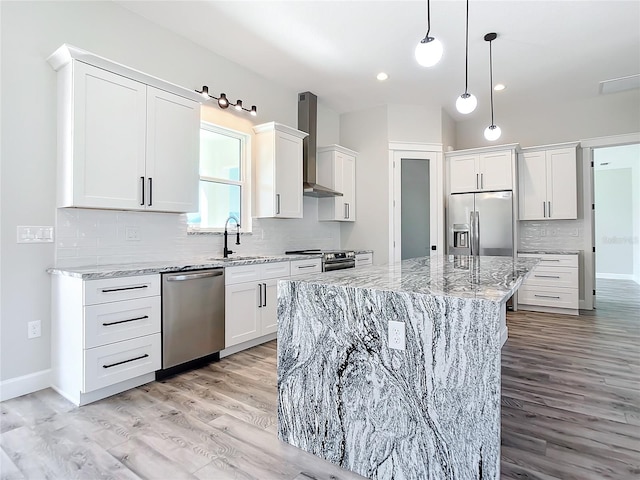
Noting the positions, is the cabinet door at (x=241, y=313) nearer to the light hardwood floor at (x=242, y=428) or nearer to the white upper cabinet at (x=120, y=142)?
the light hardwood floor at (x=242, y=428)

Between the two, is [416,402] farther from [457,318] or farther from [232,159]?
[232,159]

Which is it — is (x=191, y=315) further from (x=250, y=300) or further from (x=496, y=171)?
(x=496, y=171)

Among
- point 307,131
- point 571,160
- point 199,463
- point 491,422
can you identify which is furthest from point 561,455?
point 571,160

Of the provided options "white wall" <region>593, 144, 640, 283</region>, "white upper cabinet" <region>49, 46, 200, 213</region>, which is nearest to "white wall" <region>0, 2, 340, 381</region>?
"white upper cabinet" <region>49, 46, 200, 213</region>

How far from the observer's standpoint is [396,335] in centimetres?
154

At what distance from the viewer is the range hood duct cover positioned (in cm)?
481

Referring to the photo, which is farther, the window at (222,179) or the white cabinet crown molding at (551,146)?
the white cabinet crown molding at (551,146)

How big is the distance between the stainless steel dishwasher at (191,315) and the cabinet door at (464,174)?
13.2 ft

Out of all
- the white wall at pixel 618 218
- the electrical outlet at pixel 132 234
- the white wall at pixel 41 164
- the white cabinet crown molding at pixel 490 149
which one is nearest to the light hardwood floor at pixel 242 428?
the white wall at pixel 41 164

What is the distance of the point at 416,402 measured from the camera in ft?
4.94

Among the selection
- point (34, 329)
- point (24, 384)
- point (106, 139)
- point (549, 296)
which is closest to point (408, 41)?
point (106, 139)

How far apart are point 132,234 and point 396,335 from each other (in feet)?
8.26

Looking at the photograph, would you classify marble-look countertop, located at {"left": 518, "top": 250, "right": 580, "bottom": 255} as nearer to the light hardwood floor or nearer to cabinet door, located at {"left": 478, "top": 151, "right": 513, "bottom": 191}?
cabinet door, located at {"left": 478, "top": 151, "right": 513, "bottom": 191}

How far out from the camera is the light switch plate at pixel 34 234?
2.51 metres
